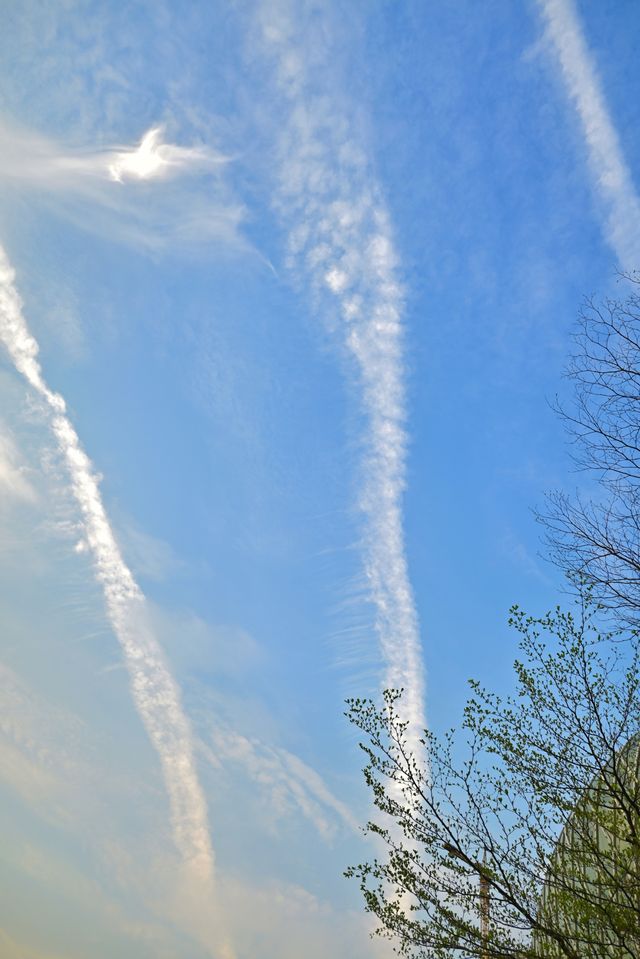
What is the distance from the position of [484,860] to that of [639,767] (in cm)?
322

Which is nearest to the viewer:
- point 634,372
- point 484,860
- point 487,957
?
point 634,372

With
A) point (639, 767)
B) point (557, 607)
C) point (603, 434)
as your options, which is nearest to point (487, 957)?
point (639, 767)

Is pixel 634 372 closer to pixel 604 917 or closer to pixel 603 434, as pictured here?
pixel 603 434

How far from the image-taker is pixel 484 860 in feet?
39.0

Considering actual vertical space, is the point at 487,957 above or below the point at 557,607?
below

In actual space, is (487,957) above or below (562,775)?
below

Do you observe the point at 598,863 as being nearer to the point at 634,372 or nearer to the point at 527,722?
the point at 527,722

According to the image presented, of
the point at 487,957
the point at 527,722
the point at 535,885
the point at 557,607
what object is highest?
the point at 557,607

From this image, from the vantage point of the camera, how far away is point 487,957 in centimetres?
1116

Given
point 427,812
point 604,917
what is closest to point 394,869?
point 427,812

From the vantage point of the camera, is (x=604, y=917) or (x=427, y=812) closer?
(x=604, y=917)

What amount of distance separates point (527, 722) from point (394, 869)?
3.62 m

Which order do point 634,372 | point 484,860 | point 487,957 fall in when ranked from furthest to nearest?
point 484,860
point 487,957
point 634,372

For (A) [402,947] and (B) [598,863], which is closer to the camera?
(B) [598,863]
